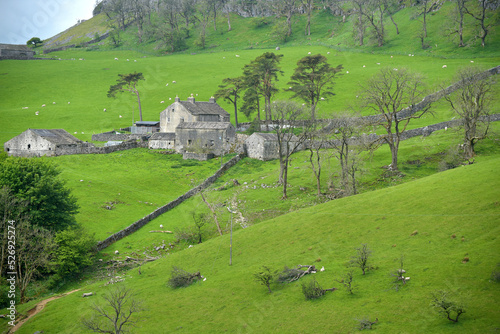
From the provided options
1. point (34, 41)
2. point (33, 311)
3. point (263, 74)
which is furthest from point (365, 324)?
point (34, 41)

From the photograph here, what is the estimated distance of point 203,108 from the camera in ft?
271

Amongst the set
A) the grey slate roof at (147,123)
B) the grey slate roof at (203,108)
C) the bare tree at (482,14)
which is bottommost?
the grey slate roof at (147,123)

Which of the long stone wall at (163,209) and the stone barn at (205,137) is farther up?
the stone barn at (205,137)

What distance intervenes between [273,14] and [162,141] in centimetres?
10453

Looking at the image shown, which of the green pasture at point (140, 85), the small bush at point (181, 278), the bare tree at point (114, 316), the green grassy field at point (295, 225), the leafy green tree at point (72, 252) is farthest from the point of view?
the green pasture at point (140, 85)

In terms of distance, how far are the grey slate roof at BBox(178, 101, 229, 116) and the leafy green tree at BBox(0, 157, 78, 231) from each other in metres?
38.8

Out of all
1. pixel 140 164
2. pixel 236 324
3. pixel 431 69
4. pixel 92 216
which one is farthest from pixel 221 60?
pixel 236 324

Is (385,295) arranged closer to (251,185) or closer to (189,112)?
(251,185)

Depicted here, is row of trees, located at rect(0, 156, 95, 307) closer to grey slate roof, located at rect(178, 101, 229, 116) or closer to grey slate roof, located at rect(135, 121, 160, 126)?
grey slate roof, located at rect(178, 101, 229, 116)

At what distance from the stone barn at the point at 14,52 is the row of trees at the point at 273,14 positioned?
34.2 m

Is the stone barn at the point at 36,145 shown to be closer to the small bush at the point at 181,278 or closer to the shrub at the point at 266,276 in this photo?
the small bush at the point at 181,278

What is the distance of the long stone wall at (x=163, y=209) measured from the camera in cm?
4231

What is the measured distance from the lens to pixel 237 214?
45.5 metres

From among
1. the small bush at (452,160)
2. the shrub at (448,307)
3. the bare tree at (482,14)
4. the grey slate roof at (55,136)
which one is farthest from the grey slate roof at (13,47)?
the shrub at (448,307)
